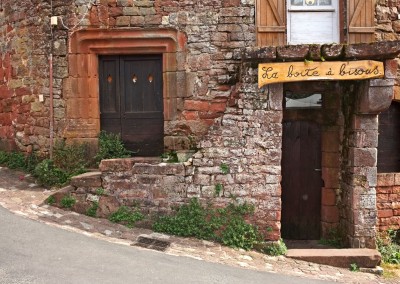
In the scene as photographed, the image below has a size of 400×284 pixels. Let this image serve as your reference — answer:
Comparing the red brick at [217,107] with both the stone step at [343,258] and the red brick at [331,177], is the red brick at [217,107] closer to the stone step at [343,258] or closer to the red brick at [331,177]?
the red brick at [331,177]

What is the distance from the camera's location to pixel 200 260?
18.6 feet

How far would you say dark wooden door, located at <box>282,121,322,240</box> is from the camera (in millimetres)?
7910

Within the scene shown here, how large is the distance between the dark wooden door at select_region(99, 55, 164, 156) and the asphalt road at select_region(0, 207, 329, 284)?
2.71 metres

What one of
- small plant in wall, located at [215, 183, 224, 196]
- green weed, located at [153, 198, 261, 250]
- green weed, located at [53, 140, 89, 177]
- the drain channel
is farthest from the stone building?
small plant in wall, located at [215, 183, 224, 196]

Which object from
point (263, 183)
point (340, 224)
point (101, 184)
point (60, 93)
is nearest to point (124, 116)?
point (60, 93)

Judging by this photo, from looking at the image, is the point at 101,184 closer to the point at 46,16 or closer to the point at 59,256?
the point at 59,256

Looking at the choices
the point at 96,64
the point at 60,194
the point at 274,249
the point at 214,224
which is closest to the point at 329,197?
the point at 274,249

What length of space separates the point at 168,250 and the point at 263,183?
182 cm

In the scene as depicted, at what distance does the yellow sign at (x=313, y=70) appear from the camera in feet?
20.9

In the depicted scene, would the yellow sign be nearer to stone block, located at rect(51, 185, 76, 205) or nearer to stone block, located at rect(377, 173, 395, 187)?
stone block, located at rect(377, 173, 395, 187)

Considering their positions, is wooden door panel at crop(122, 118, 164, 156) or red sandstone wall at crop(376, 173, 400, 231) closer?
red sandstone wall at crop(376, 173, 400, 231)

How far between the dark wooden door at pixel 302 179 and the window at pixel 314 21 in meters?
1.62

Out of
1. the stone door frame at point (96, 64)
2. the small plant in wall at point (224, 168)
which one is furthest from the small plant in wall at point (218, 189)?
the stone door frame at point (96, 64)

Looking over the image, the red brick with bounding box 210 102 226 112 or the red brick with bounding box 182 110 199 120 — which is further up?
the red brick with bounding box 210 102 226 112
